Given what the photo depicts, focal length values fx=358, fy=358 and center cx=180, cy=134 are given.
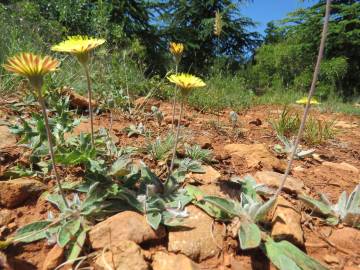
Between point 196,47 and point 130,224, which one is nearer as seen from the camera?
point 130,224

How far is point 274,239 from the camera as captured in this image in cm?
144

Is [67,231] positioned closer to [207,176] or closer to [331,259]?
[207,176]

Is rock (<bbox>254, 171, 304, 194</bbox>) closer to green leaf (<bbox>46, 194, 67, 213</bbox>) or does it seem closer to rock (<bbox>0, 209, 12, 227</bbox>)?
green leaf (<bbox>46, 194, 67, 213</bbox>)

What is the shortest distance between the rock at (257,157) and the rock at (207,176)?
1.06 feet

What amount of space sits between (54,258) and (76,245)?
0.08m

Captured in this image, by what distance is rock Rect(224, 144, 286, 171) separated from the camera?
2.18 metres

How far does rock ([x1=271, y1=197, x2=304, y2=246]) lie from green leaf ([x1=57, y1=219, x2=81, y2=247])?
77 cm

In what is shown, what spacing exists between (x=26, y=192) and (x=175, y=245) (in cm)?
70

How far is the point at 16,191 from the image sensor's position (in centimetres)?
152

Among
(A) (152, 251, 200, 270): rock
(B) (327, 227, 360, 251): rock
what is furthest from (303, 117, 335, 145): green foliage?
(A) (152, 251, 200, 270): rock

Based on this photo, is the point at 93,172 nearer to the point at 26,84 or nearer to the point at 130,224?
the point at 130,224

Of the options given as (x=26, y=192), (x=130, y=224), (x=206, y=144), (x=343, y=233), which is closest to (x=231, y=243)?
(x=130, y=224)

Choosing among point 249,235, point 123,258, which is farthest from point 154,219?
point 249,235

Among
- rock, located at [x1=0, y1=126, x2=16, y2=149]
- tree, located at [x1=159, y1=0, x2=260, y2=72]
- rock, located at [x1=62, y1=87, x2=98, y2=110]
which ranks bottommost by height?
rock, located at [x1=0, y1=126, x2=16, y2=149]
